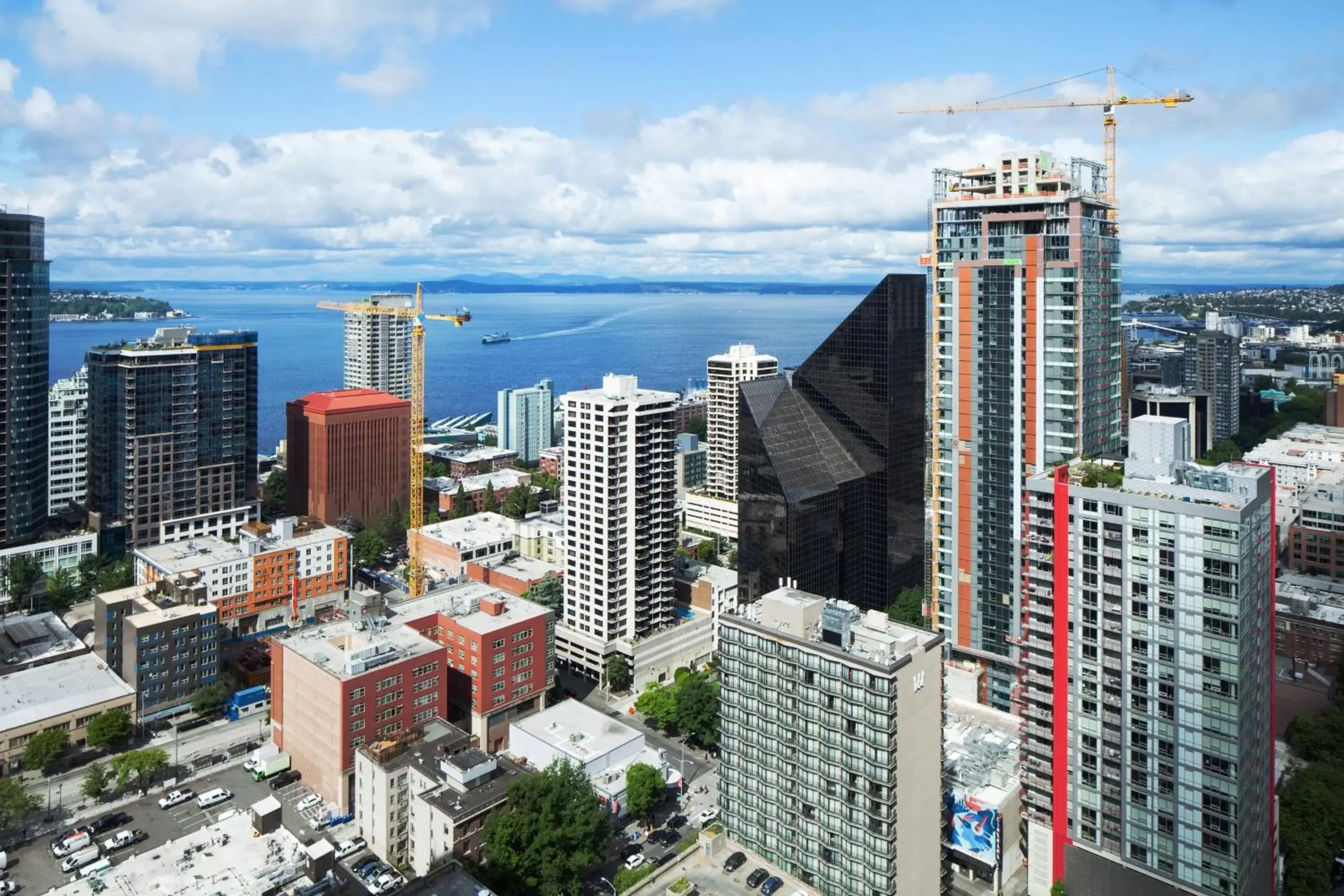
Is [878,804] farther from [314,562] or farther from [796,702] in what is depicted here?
[314,562]

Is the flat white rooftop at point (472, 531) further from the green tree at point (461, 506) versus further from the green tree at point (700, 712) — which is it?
the green tree at point (700, 712)

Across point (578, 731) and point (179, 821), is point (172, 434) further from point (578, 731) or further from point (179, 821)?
point (578, 731)

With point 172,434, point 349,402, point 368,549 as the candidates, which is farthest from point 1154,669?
point 172,434

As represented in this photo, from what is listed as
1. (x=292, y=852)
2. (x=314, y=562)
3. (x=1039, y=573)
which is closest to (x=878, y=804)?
(x=1039, y=573)

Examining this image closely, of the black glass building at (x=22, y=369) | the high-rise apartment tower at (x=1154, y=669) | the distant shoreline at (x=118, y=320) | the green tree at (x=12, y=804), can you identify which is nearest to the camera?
the high-rise apartment tower at (x=1154, y=669)

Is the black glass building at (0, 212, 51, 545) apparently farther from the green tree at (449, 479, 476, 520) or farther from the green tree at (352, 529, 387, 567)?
the green tree at (449, 479, 476, 520)

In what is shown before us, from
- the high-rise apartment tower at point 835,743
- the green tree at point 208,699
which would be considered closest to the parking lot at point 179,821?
the green tree at point 208,699
